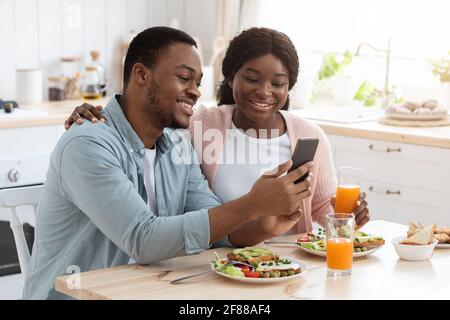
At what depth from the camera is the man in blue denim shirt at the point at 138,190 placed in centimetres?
193

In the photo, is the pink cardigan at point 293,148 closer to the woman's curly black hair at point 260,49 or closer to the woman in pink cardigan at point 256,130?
the woman in pink cardigan at point 256,130

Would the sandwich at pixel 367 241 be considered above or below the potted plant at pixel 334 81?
below

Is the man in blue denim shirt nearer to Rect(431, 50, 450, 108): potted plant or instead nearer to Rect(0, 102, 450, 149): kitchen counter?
Rect(0, 102, 450, 149): kitchen counter

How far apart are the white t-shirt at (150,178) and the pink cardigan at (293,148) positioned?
1.10 ft

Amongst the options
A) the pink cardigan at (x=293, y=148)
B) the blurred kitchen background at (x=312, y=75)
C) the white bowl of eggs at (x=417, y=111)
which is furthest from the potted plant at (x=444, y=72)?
the pink cardigan at (x=293, y=148)

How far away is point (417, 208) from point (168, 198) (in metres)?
1.71

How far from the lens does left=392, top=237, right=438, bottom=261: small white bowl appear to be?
2039 mm

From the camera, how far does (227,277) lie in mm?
1853

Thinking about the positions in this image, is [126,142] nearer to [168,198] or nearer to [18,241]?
[168,198]

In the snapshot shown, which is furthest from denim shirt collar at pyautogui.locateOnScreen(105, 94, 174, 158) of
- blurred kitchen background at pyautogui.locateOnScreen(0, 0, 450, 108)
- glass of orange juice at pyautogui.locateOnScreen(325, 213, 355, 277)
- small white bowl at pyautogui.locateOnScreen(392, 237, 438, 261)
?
blurred kitchen background at pyautogui.locateOnScreen(0, 0, 450, 108)

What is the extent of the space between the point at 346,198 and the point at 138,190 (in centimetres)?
57

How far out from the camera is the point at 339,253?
1.89 meters

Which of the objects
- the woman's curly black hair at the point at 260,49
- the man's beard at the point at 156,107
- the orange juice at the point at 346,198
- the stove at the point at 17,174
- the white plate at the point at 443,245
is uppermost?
the woman's curly black hair at the point at 260,49
